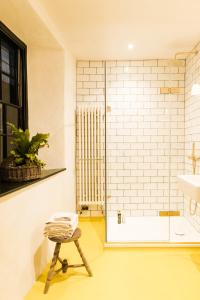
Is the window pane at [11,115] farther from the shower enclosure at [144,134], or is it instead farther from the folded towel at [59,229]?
the shower enclosure at [144,134]

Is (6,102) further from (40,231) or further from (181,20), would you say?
(181,20)

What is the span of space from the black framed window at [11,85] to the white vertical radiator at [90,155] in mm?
949

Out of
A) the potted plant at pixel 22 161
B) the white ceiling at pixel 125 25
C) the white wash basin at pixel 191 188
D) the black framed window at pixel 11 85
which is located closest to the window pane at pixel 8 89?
the black framed window at pixel 11 85

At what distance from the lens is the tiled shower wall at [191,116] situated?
3.07m

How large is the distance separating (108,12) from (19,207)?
1.97m

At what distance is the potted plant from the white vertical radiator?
148cm

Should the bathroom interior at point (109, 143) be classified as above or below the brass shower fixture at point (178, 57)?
below

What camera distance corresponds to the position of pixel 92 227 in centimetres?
349

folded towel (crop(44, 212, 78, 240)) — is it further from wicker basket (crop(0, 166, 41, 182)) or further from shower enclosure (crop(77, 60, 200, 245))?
shower enclosure (crop(77, 60, 200, 245))

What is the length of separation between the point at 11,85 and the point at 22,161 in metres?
1.07

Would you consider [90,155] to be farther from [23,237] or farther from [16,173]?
[23,237]

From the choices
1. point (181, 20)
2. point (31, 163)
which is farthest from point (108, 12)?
point (31, 163)

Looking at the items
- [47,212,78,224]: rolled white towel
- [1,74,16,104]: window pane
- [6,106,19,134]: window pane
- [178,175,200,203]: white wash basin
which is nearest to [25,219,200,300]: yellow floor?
[47,212,78,224]: rolled white towel

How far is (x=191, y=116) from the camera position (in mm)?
3344
